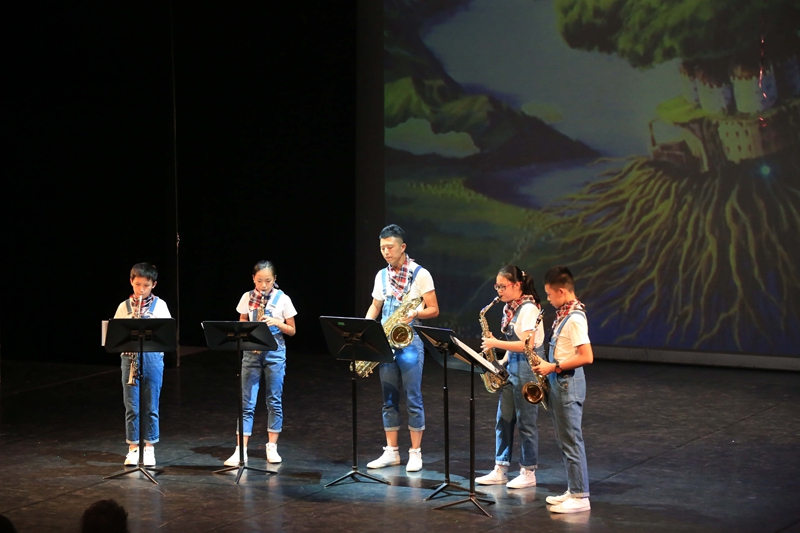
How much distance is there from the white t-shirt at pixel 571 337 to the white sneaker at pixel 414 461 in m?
1.46

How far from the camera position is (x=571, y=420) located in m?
5.67

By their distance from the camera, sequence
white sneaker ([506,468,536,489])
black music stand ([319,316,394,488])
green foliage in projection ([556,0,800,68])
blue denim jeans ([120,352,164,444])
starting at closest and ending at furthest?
1. black music stand ([319,316,394,488])
2. white sneaker ([506,468,536,489])
3. blue denim jeans ([120,352,164,444])
4. green foliage in projection ([556,0,800,68])

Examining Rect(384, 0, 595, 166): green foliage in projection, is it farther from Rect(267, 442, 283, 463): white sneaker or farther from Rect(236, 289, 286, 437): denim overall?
Rect(267, 442, 283, 463): white sneaker

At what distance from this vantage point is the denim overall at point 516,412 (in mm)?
6074

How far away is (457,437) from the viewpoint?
25.0 feet

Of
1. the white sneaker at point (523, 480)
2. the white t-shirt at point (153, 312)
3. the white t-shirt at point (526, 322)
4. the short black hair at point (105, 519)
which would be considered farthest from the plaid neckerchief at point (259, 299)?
the short black hair at point (105, 519)

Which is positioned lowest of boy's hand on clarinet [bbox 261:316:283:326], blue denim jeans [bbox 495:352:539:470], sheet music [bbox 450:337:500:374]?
blue denim jeans [bbox 495:352:539:470]

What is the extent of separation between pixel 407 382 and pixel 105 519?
148 inches

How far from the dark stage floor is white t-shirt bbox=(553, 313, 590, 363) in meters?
0.91

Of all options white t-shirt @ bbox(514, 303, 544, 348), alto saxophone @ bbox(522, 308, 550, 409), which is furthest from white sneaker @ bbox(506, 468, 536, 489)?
white t-shirt @ bbox(514, 303, 544, 348)

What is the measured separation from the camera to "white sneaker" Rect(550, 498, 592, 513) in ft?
18.8

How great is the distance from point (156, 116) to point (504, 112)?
375cm

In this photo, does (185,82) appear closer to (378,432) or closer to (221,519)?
(378,432)

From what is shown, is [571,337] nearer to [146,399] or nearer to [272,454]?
[272,454]
